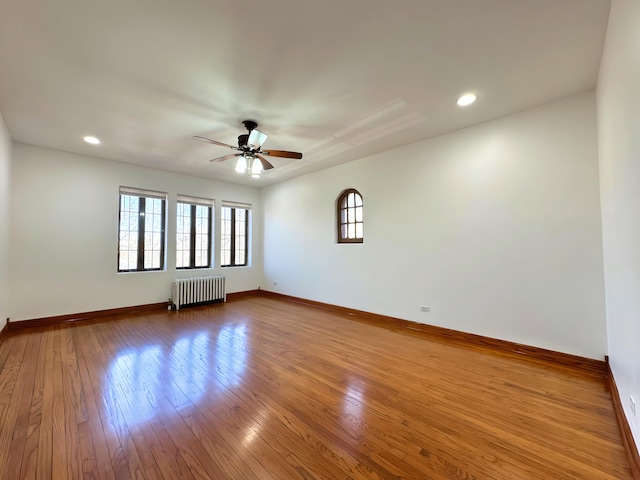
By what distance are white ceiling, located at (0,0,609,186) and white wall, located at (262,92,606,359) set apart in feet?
1.38

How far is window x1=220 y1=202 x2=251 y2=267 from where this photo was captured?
6.44m

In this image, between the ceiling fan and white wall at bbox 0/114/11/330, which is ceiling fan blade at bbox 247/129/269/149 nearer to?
the ceiling fan

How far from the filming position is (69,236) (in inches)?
175

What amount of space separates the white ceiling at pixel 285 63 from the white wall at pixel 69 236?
920 millimetres

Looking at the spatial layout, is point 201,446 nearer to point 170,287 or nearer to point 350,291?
point 350,291

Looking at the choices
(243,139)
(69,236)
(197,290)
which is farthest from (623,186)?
(69,236)

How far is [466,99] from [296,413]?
3.47 metres

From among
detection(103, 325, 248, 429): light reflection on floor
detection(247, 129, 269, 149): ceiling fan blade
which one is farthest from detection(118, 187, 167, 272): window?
detection(247, 129, 269, 149): ceiling fan blade

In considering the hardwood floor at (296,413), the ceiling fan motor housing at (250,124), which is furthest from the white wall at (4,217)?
the ceiling fan motor housing at (250,124)

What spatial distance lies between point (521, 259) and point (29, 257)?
7035 mm

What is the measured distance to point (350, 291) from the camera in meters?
4.91

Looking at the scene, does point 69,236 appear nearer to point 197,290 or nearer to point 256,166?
point 197,290

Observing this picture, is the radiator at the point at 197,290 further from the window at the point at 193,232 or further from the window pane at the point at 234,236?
the window pane at the point at 234,236

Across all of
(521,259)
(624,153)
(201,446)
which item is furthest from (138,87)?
(521,259)
